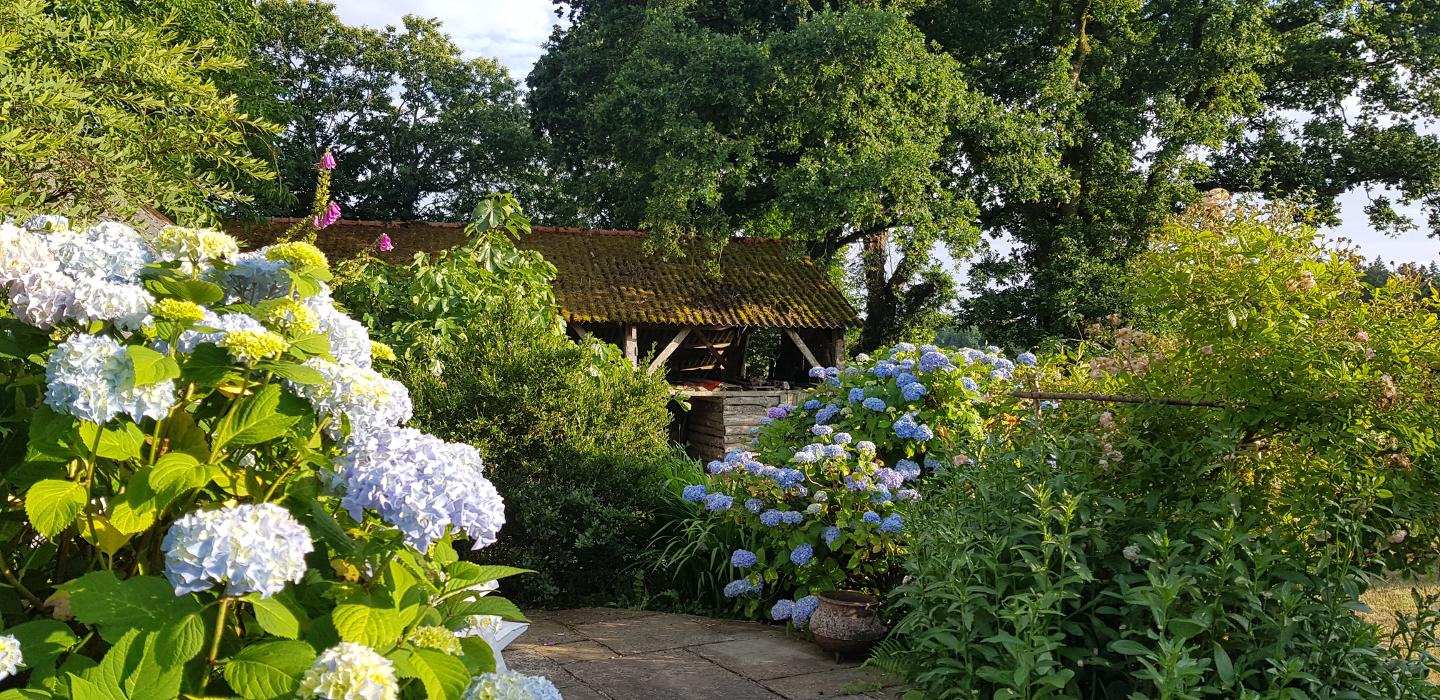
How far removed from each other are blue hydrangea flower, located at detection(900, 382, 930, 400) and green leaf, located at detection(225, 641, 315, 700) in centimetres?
455

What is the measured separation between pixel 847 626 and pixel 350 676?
3429 mm

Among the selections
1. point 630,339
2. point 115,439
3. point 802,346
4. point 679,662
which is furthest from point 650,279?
point 115,439

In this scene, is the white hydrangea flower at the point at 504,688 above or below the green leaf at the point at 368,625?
below

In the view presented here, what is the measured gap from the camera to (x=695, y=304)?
53.7 feet

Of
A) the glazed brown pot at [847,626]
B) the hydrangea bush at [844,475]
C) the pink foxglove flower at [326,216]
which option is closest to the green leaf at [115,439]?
the hydrangea bush at [844,475]

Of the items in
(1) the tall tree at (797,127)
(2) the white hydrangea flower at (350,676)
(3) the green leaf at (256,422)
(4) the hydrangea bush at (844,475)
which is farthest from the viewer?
(1) the tall tree at (797,127)

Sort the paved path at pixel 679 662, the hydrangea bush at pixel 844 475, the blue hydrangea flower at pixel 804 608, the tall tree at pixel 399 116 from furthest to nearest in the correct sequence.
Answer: the tall tree at pixel 399 116, the hydrangea bush at pixel 844 475, the blue hydrangea flower at pixel 804 608, the paved path at pixel 679 662

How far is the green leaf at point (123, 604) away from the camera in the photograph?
1360mm

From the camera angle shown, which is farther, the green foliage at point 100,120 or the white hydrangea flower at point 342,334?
the green foliage at point 100,120

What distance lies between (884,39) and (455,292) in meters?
10.7

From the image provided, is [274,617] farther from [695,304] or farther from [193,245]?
[695,304]

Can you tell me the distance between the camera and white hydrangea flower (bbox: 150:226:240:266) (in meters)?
1.80

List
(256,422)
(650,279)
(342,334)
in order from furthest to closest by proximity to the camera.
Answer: (650,279) → (342,334) → (256,422)

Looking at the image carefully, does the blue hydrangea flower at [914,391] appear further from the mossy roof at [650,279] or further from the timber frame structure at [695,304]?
the mossy roof at [650,279]
